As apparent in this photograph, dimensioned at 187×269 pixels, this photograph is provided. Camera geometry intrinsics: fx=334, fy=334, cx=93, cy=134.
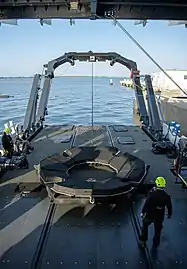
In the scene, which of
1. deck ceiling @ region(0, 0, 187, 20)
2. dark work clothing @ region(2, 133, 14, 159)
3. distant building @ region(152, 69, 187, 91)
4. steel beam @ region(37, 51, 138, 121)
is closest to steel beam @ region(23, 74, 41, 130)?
steel beam @ region(37, 51, 138, 121)

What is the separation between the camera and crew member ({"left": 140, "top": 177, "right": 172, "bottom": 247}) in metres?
5.71

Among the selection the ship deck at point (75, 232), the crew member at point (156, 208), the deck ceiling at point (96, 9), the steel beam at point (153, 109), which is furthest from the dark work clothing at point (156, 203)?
the steel beam at point (153, 109)

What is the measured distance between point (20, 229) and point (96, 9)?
5.92m

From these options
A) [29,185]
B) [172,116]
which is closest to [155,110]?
[29,185]

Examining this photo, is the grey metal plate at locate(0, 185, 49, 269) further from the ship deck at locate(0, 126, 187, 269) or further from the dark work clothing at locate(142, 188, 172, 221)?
the dark work clothing at locate(142, 188, 172, 221)

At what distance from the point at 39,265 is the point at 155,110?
10875mm

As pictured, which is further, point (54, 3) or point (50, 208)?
point (54, 3)

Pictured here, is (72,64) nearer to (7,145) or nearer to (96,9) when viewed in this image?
(7,145)

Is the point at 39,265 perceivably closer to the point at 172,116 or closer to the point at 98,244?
the point at 98,244

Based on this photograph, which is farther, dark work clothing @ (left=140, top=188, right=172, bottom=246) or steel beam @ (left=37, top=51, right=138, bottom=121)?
steel beam @ (left=37, top=51, right=138, bottom=121)

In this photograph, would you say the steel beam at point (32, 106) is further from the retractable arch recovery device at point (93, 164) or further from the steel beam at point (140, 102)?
the steel beam at point (140, 102)

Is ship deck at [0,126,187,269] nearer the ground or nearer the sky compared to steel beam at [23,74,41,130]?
nearer the ground

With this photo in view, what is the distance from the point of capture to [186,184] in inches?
320

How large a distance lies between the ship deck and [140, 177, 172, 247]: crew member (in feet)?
0.73
